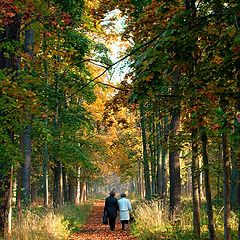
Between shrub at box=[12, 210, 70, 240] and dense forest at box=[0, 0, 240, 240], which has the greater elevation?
dense forest at box=[0, 0, 240, 240]

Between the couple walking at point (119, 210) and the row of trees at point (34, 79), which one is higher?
the row of trees at point (34, 79)

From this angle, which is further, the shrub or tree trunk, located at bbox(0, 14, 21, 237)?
tree trunk, located at bbox(0, 14, 21, 237)

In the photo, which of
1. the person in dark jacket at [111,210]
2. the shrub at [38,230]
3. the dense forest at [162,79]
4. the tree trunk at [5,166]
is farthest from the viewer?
the person in dark jacket at [111,210]

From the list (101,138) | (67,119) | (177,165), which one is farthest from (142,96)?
(101,138)

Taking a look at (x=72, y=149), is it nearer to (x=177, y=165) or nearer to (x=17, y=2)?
(x=177, y=165)

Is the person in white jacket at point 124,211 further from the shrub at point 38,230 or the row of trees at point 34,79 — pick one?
the row of trees at point 34,79

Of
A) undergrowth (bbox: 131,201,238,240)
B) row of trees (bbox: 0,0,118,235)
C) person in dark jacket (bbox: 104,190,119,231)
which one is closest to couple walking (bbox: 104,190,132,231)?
person in dark jacket (bbox: 104,190,119,231)

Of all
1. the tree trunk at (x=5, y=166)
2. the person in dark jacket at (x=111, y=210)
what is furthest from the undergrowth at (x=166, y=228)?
the tree trunk at (x=5, y=166)

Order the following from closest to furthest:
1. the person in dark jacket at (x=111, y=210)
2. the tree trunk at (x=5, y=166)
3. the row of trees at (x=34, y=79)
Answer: the row of trees at (x=34, y=79) < the tree trunk at (x=5, y=166) < the person in dark jacket at (x=111, y=210)

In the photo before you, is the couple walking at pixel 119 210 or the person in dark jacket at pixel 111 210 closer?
the couple walking at pixel 119 210

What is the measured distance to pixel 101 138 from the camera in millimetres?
29141

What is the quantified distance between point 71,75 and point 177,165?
6.18 m

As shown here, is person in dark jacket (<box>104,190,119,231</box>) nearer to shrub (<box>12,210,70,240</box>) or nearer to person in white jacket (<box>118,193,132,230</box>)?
person in white jacket (<box>118,193,132,230</box>)

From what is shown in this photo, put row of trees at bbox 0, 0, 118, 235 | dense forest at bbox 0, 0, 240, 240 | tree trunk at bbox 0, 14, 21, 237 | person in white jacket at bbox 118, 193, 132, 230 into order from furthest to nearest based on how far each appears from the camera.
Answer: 1. person in white jacket at bbox 118, 193, 132, 230
2. tree trunk at bbox 0, 14, 21, 237
3. row of trees at bbox 0, 0, 118, 235
4. dense forest at bbox 0, 0, 240, 240
